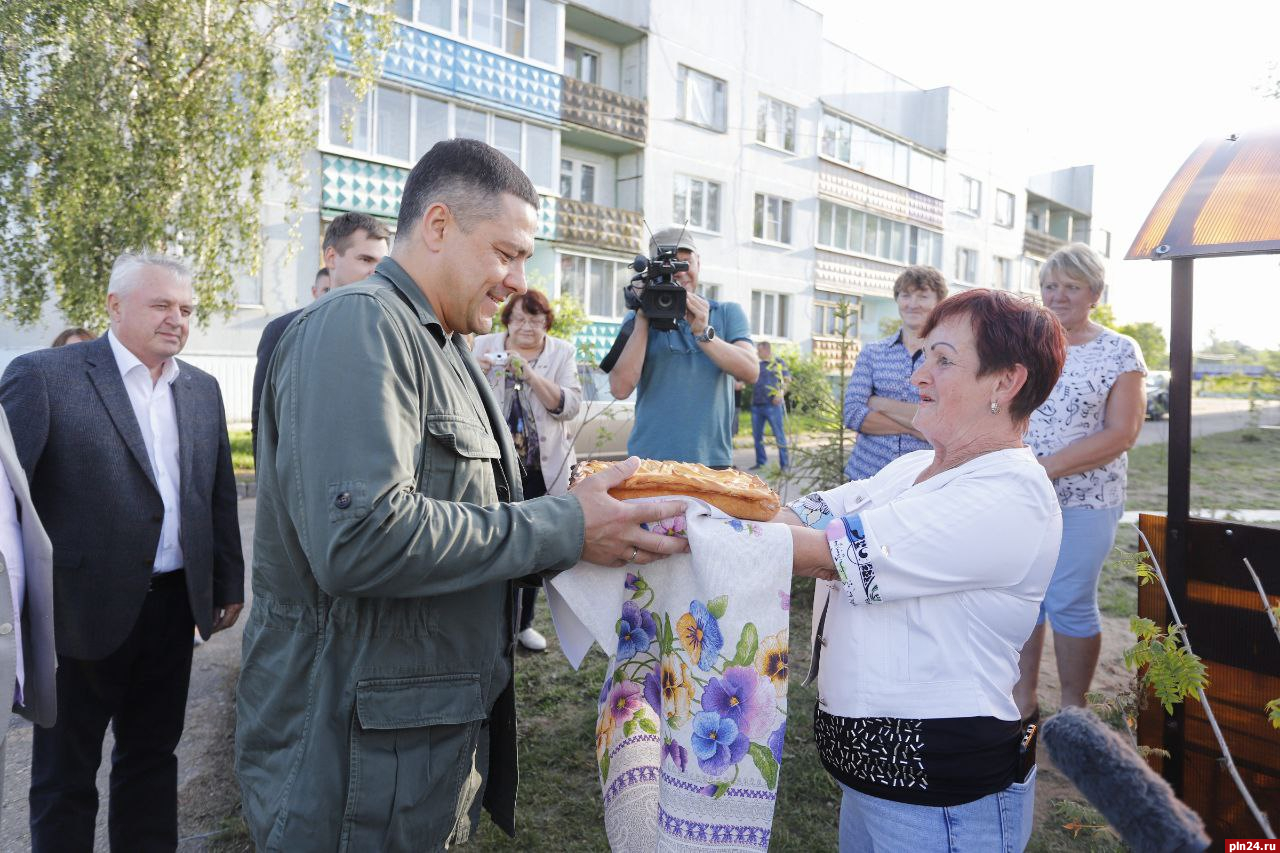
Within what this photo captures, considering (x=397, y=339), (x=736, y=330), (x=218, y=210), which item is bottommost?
(x=397, y=339)

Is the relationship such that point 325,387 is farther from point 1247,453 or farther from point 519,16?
point 519,16

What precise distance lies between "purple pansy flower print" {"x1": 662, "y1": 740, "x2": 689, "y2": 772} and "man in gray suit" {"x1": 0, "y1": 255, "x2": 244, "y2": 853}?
2106 millimetres

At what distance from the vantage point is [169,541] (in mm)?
3043

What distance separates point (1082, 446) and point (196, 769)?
4.41m

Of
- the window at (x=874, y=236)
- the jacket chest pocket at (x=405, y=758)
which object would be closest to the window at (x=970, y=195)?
the window at (x=874, y=236)

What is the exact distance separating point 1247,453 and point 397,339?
42.8ft

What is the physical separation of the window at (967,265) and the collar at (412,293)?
36.0 meters

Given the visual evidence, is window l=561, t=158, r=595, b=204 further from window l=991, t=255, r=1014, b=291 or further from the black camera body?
window l=991, t=255, r=1014, b=291

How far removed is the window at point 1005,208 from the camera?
120ft

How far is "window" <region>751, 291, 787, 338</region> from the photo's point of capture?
2538 cm

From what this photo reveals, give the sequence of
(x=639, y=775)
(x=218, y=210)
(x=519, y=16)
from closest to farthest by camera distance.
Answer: (x=639, y=775)
(x=218, y=210)
(x=519, y=16)

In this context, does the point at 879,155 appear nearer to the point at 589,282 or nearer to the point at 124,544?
the point at 589,282

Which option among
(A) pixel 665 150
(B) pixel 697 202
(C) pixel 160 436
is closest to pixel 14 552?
(C) pixel 160 436

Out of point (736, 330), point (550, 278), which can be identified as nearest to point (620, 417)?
point (550, 278)
